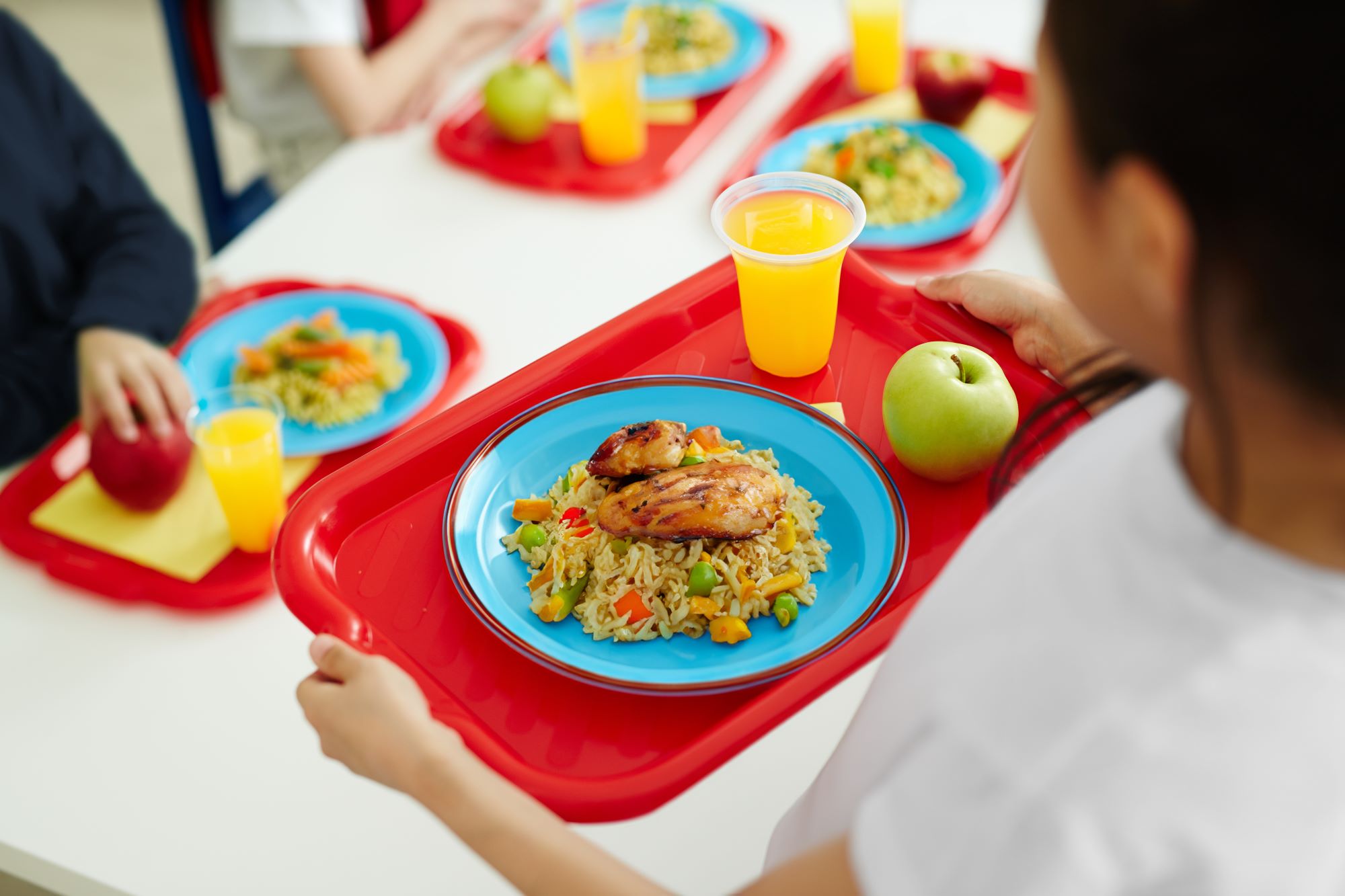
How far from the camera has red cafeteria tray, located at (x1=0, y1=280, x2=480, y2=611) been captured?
1.21 meters

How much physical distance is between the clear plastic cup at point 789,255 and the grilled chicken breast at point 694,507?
20 centimetres

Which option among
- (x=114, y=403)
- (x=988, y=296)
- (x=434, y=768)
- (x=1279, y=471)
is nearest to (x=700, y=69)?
(x=988, y=296)

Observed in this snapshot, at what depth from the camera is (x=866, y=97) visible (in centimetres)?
200

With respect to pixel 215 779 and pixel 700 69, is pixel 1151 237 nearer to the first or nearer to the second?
pixel 215 779

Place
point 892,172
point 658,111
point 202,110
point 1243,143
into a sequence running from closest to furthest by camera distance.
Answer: point 1243,143 < point 892,172 < point 658,111 < point 202,110

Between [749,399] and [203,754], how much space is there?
0.65 metres

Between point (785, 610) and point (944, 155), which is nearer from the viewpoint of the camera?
point (785, 610)

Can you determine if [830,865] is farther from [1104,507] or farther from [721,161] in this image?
[721,161]

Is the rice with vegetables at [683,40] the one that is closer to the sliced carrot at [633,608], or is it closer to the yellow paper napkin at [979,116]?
the yellow paper napkin at [979,116]

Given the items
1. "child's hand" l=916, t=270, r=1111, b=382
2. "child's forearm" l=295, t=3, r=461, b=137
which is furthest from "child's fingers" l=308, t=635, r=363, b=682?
"child's forearm" l=295, t=3, r=461, b=137

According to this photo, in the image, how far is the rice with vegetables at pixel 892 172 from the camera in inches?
65.5

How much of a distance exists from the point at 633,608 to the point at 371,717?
23cm

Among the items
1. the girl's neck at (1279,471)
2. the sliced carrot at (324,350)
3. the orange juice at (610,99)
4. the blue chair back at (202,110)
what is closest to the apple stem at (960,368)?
the girl's neck at (1279,471)

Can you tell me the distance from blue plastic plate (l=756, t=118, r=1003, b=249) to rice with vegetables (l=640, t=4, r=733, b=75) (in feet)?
1.00
